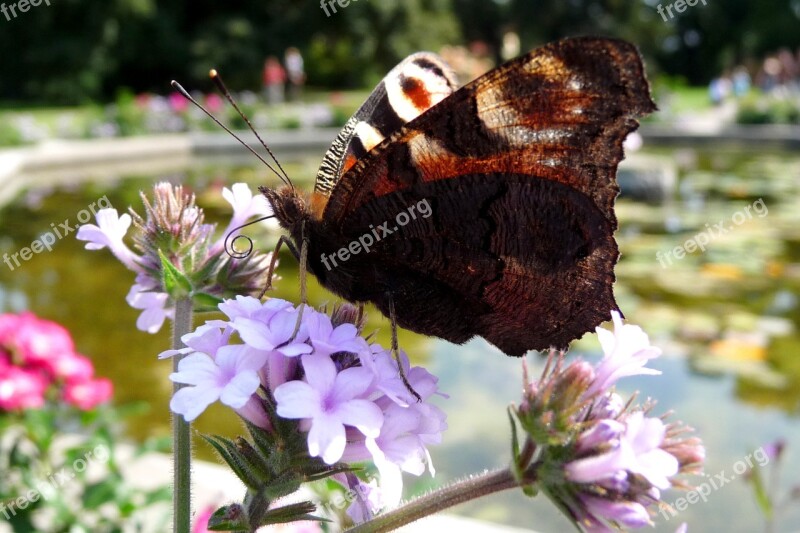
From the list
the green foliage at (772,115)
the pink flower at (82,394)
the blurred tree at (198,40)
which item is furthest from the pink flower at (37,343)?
the blurred tree at (198,40)

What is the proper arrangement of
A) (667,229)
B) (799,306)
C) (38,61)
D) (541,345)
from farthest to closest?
(38,61)
(667,229)
(799,306)
(541,345)

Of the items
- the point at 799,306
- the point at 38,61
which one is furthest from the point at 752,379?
the point at 38,61

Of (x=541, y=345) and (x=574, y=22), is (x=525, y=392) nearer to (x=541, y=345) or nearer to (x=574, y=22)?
(x=541, y=345)

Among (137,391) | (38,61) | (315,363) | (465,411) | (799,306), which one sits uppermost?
(38,61)

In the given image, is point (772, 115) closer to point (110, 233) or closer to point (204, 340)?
point (110, 233)

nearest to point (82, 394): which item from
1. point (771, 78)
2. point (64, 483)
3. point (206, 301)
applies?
point (64, 483)

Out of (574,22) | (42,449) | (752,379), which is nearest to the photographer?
(42,449)

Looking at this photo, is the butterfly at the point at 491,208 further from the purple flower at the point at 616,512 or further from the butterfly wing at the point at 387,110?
the purple flower at the point at 616,512
